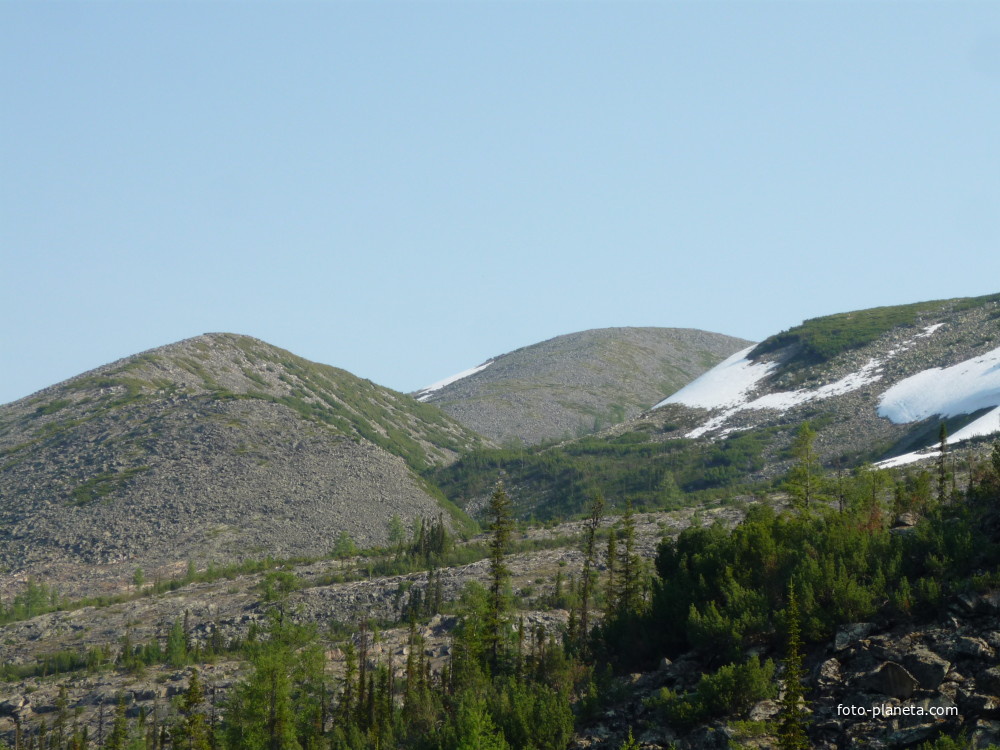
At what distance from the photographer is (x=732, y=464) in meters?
150

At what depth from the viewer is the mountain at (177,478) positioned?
120 metres

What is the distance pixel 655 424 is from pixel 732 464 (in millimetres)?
46432

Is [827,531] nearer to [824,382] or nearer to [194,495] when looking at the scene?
[194,495]

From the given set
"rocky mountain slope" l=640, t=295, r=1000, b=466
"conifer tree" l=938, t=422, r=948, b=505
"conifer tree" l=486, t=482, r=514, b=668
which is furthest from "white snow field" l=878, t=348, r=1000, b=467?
"conifer tree" l=486, t=482, r=514, b=668

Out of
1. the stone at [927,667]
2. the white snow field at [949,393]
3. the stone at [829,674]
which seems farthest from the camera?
the white snow field at [949,393]

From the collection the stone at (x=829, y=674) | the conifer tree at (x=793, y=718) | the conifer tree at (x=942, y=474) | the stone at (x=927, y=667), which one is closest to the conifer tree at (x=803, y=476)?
the conifer tree at (x=942, y=474)

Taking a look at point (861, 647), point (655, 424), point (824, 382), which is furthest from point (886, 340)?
point (861, 647)

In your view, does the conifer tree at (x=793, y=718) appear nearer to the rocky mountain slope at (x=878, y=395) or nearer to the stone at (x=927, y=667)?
the stone at (x=927, y=667)

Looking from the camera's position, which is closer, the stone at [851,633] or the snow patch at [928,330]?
the stone at [851,633]

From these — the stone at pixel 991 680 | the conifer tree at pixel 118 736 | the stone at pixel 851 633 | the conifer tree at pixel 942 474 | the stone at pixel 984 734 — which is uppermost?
the conifer tree at pixel 942 474

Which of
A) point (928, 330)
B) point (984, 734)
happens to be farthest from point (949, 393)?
point (984, 734)

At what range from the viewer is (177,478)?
445ft

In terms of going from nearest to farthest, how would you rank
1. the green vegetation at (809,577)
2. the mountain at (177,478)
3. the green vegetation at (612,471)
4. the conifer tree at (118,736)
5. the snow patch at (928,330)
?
the green vegetation at (809,577)
the conifer tree at (118,736)
the mountain at (177,478)
the green vegetation at (612,471)
the snow patch at (928,330)

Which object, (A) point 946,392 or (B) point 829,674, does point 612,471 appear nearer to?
(A) point 946,392
